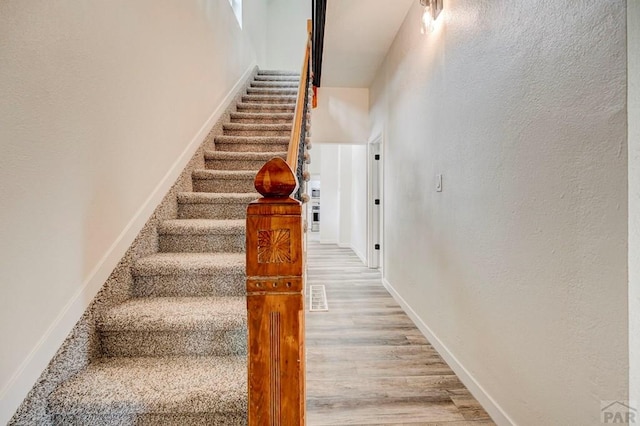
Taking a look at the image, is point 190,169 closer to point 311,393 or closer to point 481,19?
point 311,393

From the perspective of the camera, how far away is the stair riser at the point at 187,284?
1.68m

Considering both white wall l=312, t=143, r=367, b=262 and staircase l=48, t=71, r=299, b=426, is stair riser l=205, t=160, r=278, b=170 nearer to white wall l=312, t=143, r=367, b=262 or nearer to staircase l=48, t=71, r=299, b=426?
staircase l=48, t=71, r=299, b=426

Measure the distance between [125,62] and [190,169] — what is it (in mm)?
909

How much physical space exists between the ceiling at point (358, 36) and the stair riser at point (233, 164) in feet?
4.89

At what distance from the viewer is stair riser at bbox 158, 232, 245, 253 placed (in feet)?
6.50

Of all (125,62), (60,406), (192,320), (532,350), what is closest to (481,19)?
(532,350)

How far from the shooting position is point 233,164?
279 centimetres

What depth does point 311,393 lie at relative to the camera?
187 centimetres

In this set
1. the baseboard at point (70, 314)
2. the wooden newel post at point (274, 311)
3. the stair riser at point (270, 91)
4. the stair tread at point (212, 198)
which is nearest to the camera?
the wooden newel post at point (274, 311)

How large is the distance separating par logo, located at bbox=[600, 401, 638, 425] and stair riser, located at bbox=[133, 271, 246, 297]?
4.84 ft

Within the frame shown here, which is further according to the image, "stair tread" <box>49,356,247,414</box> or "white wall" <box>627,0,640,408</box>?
"stair tread" <box>49,356,247,414</box>

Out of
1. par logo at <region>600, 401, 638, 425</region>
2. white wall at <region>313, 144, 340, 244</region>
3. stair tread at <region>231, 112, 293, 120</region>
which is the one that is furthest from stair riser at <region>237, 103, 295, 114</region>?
white wall at <region>313, 144, 340, 244</region>

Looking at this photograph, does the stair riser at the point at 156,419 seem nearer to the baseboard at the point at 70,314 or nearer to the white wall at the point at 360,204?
the baseboard at the point at 70,314

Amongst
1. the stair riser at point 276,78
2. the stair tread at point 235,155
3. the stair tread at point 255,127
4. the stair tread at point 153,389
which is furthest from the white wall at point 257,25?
the stair tread at point 153,389
